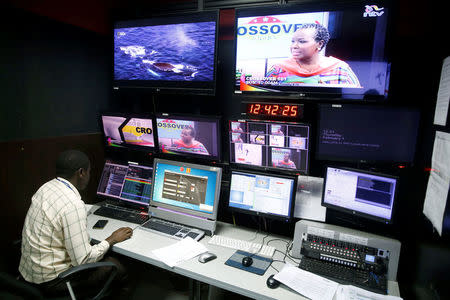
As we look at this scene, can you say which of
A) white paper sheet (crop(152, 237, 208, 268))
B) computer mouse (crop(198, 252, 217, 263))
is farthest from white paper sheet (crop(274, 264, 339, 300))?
white paper sheet (crop(152, 237, 208, 268))

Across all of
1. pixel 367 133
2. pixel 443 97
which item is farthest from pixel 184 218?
pixel 443 97

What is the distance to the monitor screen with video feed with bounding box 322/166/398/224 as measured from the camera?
1.90 m

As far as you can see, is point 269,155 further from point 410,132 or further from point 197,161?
point 410,132

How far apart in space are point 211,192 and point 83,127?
1425 millimetres

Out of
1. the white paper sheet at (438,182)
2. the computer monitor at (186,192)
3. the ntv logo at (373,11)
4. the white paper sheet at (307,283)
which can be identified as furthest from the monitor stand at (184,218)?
the ntv logo at (373,11)

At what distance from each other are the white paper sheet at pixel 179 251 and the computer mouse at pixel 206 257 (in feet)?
0.23

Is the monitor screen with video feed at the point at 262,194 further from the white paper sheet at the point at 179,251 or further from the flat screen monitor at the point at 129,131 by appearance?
the flat screen monitor at the point at 129,131

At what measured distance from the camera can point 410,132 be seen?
192 centimetres

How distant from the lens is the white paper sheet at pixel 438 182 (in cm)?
154

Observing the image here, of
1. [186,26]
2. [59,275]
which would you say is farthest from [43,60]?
[59,275]

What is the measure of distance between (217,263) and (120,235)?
78 centimetres

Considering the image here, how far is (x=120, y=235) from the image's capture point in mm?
2201

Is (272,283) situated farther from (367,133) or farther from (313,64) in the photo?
(313,64)

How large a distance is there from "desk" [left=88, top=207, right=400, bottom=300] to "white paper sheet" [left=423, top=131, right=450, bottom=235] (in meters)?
0.50
